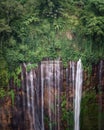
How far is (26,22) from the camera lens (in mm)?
13375

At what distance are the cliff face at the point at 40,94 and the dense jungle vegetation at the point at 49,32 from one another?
20.5 inches

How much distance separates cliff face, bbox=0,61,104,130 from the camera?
13188mm

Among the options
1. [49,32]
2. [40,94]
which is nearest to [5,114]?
[40,94]

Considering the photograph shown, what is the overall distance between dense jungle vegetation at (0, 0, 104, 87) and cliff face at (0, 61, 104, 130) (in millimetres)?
521

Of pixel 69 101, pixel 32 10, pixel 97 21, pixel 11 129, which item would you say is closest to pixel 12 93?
pixel 11 129

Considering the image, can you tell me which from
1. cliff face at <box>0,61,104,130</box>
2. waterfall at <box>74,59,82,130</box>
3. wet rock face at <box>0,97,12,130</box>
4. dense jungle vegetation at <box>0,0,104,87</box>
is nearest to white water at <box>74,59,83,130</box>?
waterfall at <box>74,59,82,130</box>

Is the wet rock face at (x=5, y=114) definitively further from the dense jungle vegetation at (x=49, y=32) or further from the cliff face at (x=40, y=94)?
the dense jungle vegetation at (x=49, y=32)

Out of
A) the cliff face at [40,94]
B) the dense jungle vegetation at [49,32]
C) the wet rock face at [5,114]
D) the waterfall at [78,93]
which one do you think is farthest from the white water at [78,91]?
the wet rock face at [5,114]

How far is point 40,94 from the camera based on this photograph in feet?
43.7

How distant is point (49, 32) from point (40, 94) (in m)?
3.01

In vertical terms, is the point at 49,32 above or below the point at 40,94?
above

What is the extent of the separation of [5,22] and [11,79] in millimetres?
2632

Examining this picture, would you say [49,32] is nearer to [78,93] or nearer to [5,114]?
[78,93]

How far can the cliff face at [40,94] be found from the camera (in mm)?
13188
